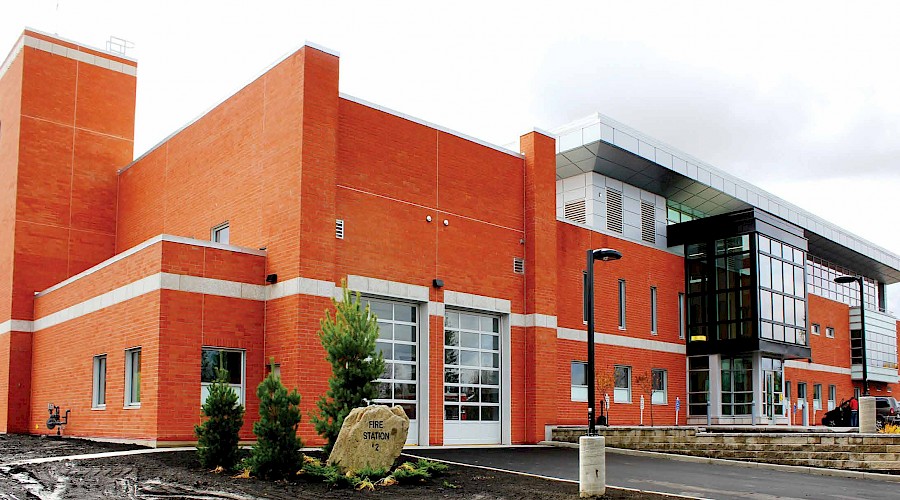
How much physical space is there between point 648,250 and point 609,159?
12.2 ft

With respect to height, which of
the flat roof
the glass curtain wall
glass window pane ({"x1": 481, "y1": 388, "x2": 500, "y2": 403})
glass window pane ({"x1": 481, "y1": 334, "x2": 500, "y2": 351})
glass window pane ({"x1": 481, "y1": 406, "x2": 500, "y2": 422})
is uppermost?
the flat roof

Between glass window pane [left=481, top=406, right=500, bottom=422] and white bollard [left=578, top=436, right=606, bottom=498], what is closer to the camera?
white bollard [left=578, top=436, right=606, bottom=498]

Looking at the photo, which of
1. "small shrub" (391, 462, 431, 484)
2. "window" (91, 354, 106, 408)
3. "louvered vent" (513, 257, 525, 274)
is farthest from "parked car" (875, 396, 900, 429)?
"window" (91, 354, 106, 408)

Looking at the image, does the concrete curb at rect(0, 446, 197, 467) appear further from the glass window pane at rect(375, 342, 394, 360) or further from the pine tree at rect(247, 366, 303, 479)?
the glass window pane at rect(375, 342, 394, 360)

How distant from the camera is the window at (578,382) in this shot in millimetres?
30792

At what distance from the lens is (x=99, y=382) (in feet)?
78.9

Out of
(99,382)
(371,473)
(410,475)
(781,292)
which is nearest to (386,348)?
→ (99,382)

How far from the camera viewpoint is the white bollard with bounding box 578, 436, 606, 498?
14.4 meters

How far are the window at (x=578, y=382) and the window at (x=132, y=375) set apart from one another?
14.6m

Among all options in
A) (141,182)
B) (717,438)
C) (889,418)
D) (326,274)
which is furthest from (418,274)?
(889,418)

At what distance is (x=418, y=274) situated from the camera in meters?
25.2

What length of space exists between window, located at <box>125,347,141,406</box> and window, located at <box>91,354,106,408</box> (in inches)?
73.6

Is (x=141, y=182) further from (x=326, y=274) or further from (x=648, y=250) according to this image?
(x=648, y=250)

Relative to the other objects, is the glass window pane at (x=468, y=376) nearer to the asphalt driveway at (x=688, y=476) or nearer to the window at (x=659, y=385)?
the asphalt driveway at (x=688, y=476)
